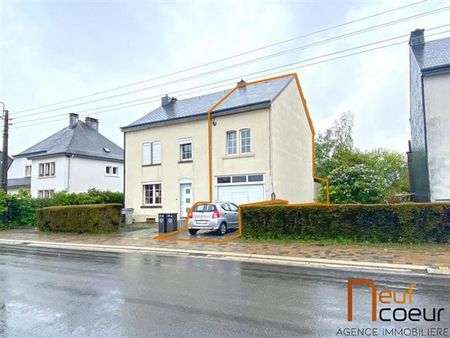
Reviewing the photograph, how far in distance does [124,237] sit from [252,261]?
798cm

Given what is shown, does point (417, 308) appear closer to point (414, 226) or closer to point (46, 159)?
point (414, 226)

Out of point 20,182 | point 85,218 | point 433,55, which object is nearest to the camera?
point 85,218

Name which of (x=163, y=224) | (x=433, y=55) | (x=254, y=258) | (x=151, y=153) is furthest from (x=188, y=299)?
(x=433, y=55)

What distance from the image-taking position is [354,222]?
12367 mm

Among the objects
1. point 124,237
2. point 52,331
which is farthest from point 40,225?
point 52,331

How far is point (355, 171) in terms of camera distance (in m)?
25.4

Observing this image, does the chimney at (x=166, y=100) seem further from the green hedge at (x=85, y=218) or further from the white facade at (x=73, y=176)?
the green hedge at (x=85, y=218)

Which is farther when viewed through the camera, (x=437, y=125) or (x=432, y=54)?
(x=432, y=54)

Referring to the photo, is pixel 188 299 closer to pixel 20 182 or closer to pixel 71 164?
pixel 71 164

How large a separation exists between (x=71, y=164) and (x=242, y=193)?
18.7 m

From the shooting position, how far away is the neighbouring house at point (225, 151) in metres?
19.2

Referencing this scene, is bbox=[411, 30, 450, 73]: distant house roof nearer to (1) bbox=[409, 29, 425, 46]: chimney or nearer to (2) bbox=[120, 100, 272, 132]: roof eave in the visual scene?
(1) bbox=[409, 29, 425, 46]: chimney

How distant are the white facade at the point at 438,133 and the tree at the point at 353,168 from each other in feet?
27.6

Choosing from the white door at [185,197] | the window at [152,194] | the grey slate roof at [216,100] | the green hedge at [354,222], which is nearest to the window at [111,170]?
the grey slate roof at [216,100]
